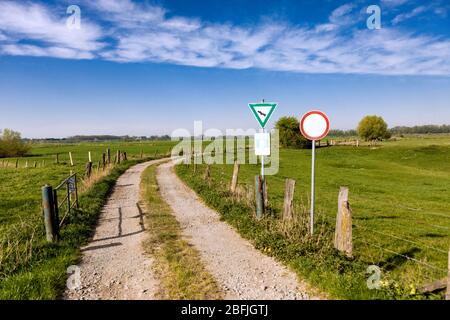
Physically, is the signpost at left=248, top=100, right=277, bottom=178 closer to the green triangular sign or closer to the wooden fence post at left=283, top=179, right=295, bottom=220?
the green triangular sign

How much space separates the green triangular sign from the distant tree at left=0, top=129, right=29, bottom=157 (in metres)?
83.2

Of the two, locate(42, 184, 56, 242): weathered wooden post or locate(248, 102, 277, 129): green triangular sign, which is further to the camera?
locate(248, 102, 277, 129): green triangular sign

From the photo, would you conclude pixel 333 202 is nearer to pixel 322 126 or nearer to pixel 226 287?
pixel 322 126

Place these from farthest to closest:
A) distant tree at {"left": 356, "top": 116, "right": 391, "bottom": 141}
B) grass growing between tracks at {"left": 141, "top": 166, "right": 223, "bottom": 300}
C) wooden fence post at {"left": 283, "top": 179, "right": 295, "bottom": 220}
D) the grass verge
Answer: distant tree at {"left": 356, "top": 116, "right": 391, "bottom": 141}, wooden fence post at {"left": 283, "top": 179, "right": 295, "bottom": 220}, grass growing between tracks at {"left": 141, "top": 166, "right": 223, "bottom": 300}, the grass verge

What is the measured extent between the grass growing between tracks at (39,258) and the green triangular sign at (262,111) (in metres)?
6.25

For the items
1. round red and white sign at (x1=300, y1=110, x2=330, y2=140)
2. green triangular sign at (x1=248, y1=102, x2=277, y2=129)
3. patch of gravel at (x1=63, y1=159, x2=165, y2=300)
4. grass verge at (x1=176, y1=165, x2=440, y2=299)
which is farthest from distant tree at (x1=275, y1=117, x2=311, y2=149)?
round red and white sign at (x1=300, y1=110, x2=330, y2=140)

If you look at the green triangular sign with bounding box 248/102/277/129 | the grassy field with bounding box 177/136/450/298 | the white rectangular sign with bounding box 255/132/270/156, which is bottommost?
the grassy field with bounding box 177/136/450/298

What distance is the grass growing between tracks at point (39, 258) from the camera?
5273mm

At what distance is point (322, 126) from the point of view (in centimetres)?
760

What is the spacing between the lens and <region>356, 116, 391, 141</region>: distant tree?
9644 cm
